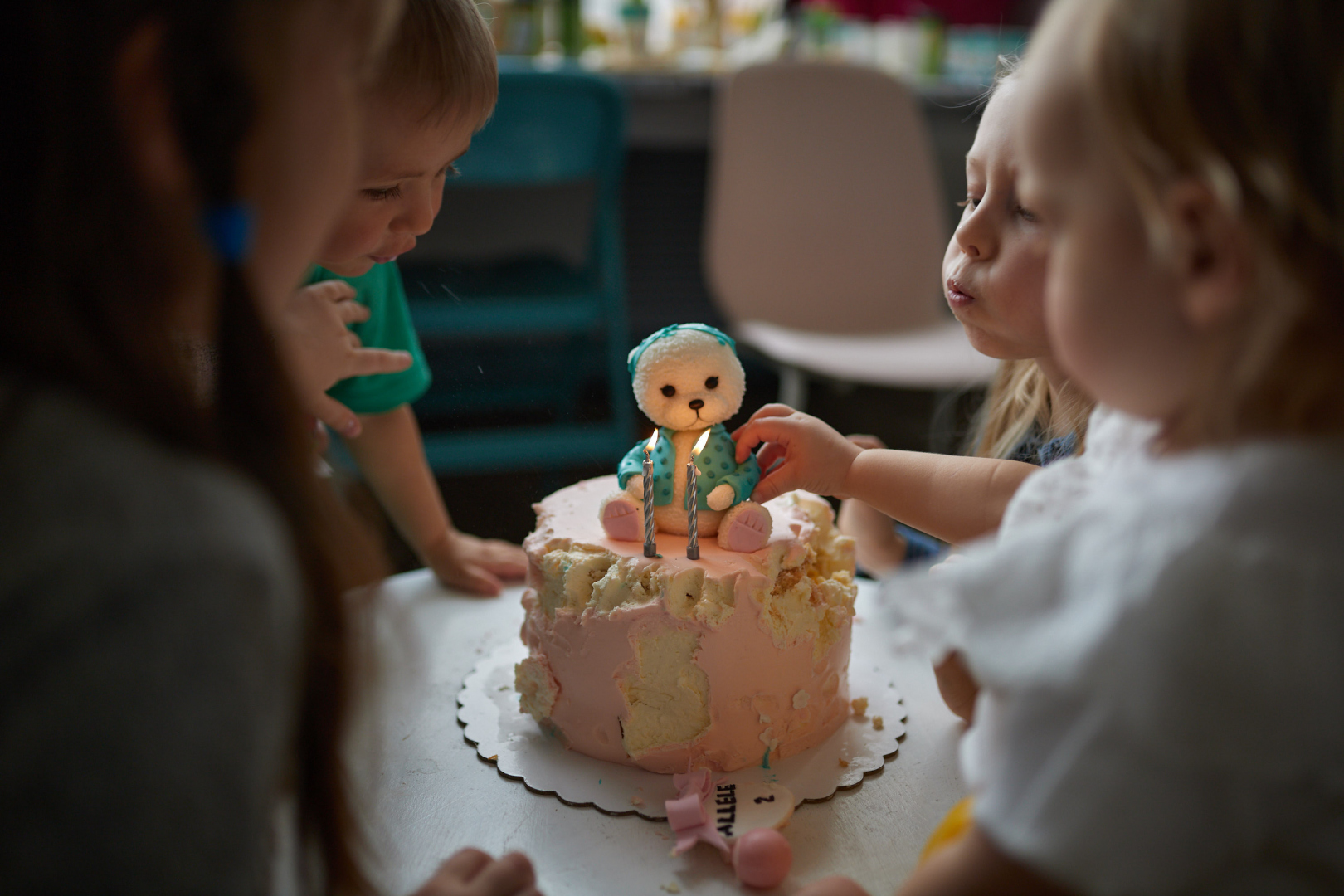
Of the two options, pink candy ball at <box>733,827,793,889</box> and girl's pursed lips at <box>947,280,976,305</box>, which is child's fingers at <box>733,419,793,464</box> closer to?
girl's pursed lips at <box>947,280,976,305</box>


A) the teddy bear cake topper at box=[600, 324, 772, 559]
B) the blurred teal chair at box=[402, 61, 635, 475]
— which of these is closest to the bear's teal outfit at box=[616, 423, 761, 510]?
the teddy bear cake topper at box=[600, 324, 772, 559]

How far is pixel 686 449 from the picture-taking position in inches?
36.3

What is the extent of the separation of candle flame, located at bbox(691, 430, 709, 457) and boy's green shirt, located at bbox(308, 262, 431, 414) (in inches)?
15.2

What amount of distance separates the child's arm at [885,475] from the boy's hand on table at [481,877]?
373 mm

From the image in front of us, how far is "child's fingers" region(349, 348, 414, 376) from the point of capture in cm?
102

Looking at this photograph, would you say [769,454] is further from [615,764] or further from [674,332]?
[615,764]

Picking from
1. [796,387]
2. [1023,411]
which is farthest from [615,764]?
[796,387]

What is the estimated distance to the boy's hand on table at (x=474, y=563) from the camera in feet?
3.81

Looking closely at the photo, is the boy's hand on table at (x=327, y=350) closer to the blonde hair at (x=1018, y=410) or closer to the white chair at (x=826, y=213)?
the blonde hair at (x=1018, y=410)

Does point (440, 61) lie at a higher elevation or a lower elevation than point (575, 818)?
higher

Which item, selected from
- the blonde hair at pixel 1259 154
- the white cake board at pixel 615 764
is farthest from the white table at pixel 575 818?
the blonde hair at pixel 1259 154

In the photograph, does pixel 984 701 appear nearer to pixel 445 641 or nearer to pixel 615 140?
pixel 445 641

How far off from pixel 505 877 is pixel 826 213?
202cm

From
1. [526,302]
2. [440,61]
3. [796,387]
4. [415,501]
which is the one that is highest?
[440,61]
